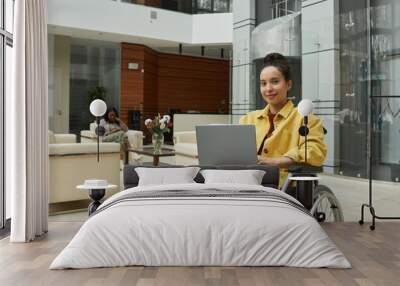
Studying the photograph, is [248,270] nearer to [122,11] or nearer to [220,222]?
[220,222]

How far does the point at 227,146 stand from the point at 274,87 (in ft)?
4.02

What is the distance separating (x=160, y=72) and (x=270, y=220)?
7655mm

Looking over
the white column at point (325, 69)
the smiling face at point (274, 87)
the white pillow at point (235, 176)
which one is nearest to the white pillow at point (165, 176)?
the white pillow at point (235, 176)

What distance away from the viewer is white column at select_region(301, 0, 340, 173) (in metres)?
5.75

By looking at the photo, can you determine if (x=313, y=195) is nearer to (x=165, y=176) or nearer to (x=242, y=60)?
(x=165, y=176)

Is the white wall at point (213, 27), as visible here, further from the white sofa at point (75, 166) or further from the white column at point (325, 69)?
→ the white sofa at point (75, 166)

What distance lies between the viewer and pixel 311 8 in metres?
6.22

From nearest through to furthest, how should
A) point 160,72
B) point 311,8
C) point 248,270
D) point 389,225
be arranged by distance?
1. point 248,270
2. point 389,225
3. point 311,8
4. point 160,72

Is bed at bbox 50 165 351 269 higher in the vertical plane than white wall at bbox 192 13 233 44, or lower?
lower

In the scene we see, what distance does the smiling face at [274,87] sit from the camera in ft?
19.1

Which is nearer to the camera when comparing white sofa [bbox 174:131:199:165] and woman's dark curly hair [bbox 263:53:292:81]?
white sofa [bbox 174:131:199:165]

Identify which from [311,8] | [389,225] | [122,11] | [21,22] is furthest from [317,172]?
[122,11]

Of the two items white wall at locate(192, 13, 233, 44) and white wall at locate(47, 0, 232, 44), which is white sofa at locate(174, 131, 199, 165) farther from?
white wall at locate(47, 0, 232, 44)

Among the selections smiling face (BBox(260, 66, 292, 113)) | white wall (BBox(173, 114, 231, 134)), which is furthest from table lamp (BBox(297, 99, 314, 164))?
white wall (BBox(173, 114, 231, 134))
